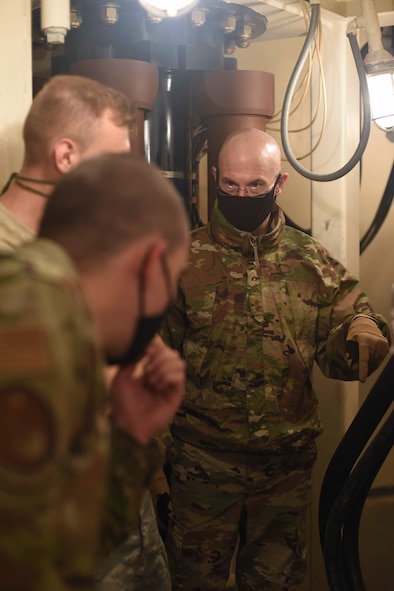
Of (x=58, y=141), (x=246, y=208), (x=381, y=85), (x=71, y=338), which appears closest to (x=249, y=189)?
(x=246, y=208)

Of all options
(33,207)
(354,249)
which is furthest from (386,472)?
(33,207)

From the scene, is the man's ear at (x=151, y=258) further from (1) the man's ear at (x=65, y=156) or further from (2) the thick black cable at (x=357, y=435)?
(2) the thick black cable at (x=357, y=435)

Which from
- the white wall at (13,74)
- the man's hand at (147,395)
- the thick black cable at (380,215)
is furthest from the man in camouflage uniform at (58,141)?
the thick black cable at (380,215)

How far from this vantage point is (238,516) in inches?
92.7

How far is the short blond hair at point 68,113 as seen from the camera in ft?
5.26

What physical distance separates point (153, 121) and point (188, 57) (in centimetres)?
24

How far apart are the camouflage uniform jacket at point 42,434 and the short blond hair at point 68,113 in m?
0.80

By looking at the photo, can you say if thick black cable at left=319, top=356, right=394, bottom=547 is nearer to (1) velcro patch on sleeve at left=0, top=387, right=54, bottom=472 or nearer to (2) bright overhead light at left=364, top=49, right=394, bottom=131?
(2) bright overhead light at left=364, top=49, right=394, bottom=131

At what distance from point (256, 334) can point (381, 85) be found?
0.87 m

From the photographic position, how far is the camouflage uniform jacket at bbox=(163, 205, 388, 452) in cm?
231

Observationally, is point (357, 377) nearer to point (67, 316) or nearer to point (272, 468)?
point (272, 468)

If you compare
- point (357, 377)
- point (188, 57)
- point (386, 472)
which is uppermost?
point (188, 57)

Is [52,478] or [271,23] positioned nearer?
[52,478]

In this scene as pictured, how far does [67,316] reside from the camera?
2.76 feet
